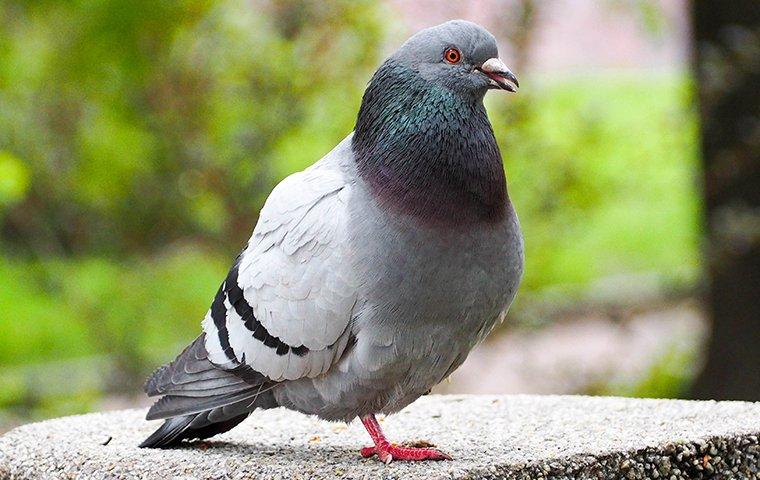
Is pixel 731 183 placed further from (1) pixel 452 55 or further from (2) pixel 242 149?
(1) pixel 452 55

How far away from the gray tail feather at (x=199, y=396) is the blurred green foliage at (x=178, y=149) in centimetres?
326

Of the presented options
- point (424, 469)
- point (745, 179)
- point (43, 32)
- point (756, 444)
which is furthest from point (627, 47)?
point (424, 469)

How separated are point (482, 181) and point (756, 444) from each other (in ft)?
4.81

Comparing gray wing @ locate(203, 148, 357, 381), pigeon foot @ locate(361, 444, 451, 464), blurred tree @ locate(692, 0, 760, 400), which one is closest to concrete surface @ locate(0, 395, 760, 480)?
pigeon foot @ locate(361, 444, 451, 464)

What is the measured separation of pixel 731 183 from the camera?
7.87m

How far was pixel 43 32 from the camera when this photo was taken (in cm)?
720

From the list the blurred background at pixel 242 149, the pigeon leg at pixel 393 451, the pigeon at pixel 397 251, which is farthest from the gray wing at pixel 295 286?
the blurred background at pixel 242 149

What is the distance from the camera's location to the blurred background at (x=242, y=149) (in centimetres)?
730

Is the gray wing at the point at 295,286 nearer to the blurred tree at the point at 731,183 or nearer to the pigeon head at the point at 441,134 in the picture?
the pigeon head at the point at 441,134

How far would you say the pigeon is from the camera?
3.57 m

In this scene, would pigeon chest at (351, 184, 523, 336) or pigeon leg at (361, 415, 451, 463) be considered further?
pigeon leg at (361, 415, 451, 463)

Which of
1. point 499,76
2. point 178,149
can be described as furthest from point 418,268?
point 178,149

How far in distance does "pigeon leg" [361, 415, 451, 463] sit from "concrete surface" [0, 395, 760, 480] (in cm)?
5

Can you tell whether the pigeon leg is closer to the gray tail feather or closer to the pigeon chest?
the gray tail feather
